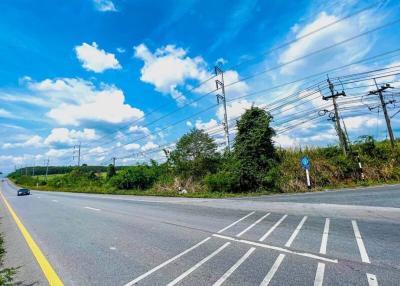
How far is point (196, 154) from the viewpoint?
97.1 ft

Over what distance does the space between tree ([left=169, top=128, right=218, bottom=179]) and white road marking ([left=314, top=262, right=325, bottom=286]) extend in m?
24.1

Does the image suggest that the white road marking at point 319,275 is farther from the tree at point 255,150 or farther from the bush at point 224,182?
the bush at point 224,182

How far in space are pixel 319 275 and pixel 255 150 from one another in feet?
61.3

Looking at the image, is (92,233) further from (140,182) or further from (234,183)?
(140,182)

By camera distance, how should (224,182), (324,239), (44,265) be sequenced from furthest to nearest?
(224,182) → (324,239) → (44,265)

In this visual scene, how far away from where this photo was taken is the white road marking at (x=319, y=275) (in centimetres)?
413

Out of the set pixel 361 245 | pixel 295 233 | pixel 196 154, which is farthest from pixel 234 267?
pixel 196 154

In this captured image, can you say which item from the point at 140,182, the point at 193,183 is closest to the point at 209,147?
the point at 193,183

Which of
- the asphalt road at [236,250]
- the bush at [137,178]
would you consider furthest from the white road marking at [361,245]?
the bush at [137,178]

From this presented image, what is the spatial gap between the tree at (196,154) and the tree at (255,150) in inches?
209

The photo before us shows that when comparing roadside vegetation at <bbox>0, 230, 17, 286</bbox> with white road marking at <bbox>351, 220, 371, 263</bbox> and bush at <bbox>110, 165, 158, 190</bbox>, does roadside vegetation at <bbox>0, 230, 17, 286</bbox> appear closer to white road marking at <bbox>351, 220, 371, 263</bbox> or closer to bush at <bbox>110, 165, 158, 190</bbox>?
white road marking at <bbox>351, 220, 371, 263</bbox>

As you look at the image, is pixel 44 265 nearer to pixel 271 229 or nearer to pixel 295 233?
pixel 271 229

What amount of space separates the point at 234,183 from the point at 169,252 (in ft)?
56.4

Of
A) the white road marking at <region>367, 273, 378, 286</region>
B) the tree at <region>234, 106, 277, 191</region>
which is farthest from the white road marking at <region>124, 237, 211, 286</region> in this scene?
the tree at <region>234, 106, 277, 191</region>
